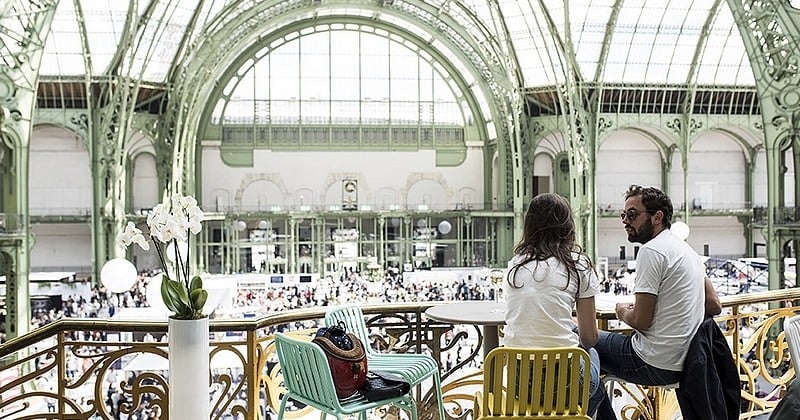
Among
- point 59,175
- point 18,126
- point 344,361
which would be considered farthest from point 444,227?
point 344,361

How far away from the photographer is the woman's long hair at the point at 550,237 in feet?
13.5

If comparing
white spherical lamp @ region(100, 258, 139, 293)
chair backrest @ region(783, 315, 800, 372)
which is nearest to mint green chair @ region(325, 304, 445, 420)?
chair backrest @ region(783, 315, 800, 372)

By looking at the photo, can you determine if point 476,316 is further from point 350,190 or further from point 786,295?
point 350,190

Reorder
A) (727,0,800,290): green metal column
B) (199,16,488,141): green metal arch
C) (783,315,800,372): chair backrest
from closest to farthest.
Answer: (783,315,800,372): chair backrest < (727,0,800,290): green metal column < (199,16,488,141): green metal arch

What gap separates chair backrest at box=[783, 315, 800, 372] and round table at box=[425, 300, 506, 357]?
1.51 m

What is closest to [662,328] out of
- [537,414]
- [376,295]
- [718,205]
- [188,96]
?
[537,414]

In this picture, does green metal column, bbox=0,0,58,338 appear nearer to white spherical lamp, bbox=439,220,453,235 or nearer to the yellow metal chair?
the yellow metal chair

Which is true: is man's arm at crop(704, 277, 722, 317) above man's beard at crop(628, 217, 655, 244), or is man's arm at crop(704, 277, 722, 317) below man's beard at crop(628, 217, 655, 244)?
below

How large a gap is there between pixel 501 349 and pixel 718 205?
43787 mm

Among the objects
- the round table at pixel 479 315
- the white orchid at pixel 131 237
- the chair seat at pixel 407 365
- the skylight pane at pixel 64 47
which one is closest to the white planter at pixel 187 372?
the white orchid at pixel 131 237

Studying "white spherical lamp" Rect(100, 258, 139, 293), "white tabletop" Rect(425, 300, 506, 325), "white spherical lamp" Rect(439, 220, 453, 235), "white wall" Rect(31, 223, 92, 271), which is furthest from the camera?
"white spherical lamp" Rect(439, 220, 453, 235)

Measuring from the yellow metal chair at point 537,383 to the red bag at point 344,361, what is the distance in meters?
0.81

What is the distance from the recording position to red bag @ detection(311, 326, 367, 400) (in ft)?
13.9

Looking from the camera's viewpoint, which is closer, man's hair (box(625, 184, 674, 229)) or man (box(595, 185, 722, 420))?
man (box(595, 185, 722, 420))
